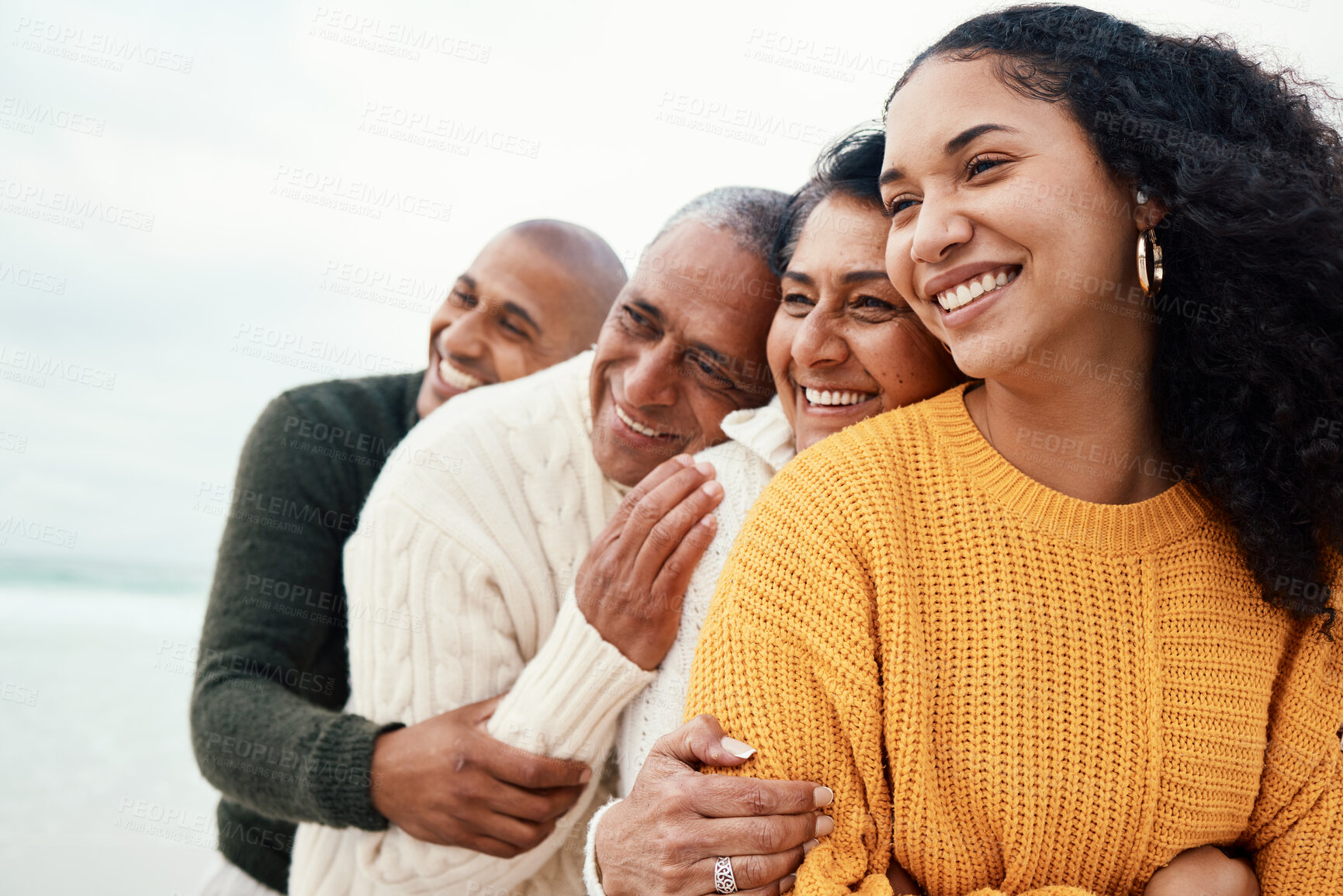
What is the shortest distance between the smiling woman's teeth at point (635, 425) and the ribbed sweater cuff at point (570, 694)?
37cm

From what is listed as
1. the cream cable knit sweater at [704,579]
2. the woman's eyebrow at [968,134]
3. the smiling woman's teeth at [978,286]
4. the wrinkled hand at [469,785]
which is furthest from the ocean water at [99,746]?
the woman's eyebrow at [968,134]

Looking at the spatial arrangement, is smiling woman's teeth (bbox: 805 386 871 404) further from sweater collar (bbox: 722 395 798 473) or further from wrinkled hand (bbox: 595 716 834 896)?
wrinkled hand (bbox: 595 716 834 896)

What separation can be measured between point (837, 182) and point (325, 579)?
1.38m

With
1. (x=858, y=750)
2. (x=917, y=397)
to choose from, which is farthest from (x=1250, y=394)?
(x=858, y=750)

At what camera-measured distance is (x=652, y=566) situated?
1.58 m

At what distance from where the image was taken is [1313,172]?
1296 millimetres

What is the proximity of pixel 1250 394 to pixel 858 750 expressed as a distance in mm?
722

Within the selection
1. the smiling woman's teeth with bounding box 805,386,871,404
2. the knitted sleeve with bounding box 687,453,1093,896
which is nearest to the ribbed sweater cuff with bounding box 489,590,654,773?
the knitted sleeve with bounding box 687,453,1093,896

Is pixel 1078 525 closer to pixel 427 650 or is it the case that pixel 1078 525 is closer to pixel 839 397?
pixel 839 397

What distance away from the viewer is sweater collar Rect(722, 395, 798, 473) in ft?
5.60

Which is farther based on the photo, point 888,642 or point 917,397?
point 917,397

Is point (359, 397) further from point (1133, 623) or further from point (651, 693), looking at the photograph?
point (1133, 623)

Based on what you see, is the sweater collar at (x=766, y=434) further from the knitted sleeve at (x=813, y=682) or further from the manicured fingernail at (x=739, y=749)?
the manicured fingernail at (x=739, y=749)

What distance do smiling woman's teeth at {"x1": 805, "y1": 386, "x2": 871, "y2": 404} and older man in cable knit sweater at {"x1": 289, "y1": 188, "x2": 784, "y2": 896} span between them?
0.24 metres
